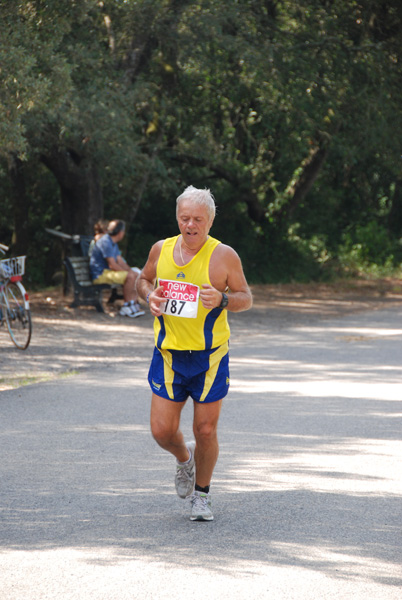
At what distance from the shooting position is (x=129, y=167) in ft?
52.4

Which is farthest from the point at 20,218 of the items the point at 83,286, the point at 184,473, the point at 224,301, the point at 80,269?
the point at 224,301

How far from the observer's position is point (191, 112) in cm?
1912

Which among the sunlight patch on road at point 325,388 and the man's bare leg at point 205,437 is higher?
the man's bare leg at point 205,437

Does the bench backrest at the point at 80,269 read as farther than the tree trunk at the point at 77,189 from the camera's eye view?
No

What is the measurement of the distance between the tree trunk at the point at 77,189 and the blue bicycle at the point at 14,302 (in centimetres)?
566

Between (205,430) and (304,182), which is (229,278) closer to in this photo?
(205,430)

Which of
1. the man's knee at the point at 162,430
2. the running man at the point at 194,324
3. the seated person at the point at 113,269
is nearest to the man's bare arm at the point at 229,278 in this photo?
the running man at the point at 194,324

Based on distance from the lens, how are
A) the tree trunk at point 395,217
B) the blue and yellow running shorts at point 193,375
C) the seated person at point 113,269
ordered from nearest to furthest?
1. the blue and yellow running shorts at point 193,375
2. the seated person at point 113,269
3. the tree trunk at point 395,217

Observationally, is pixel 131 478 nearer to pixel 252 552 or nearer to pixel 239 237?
pixel 252 552

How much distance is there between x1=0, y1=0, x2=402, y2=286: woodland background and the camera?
512 inches

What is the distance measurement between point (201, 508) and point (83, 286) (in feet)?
34.0

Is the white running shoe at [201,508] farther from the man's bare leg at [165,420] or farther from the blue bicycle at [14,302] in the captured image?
the blue bicycle at [14,302]

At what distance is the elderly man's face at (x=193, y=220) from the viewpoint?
4.50 meters

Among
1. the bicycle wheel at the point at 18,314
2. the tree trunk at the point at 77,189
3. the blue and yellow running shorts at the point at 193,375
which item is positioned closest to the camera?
the blue and yellow running shorts at the point at 193,375
